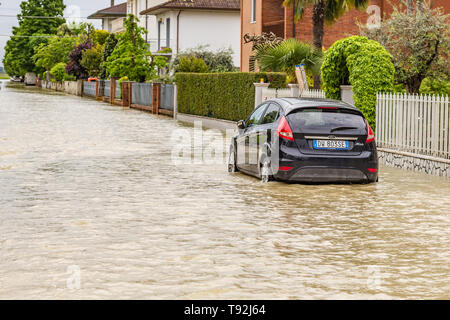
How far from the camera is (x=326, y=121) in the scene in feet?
44.2

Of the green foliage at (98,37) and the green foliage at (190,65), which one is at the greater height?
the green foliage at (98,37)

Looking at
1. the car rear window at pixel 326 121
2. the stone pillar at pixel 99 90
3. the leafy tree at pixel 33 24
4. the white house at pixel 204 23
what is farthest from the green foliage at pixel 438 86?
the leafy tree at pixel 33 24

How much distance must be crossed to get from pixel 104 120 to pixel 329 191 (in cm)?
2265

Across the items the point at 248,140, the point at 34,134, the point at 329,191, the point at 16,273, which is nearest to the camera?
the point at 16,273

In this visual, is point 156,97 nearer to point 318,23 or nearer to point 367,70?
point 318,23

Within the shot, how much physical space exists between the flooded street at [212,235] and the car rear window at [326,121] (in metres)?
0.97

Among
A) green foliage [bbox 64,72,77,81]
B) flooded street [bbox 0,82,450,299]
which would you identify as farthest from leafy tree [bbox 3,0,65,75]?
flooded street [bbox 0,82,450,299]

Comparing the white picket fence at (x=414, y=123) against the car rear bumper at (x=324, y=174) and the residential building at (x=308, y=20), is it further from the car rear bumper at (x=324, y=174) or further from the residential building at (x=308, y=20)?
the residential building at (x=308, y=20)

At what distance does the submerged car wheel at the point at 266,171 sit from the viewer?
45.3ft

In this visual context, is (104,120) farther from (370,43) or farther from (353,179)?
(353,179)

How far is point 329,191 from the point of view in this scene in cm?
1316

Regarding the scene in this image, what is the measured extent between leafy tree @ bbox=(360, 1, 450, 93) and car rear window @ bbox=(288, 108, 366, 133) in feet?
32.2

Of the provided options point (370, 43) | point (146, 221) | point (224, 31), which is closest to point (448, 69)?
point (370, 43)

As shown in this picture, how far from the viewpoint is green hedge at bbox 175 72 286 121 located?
27.9 metres
